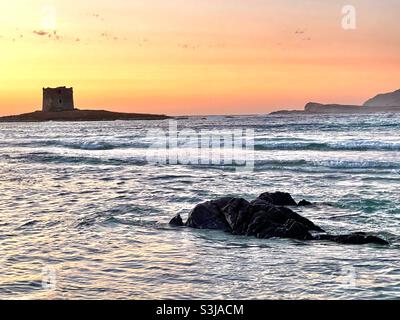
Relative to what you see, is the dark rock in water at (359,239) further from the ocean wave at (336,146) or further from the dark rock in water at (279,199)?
the ocean wave at (336,146)

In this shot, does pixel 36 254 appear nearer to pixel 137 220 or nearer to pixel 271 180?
pixel 137 220

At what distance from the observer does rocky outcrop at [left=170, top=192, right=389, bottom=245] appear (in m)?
11.0

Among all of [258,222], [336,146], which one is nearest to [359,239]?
[258,222]

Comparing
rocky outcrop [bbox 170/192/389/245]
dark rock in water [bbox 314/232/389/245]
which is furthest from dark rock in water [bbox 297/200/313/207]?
dark rock in water [bbox 314/232/389/245]

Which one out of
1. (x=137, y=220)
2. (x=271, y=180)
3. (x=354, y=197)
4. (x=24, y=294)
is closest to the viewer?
(x=24, y=294)

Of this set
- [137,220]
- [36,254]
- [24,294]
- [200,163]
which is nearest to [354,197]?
[137,220]

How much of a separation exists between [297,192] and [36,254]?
39.2ft

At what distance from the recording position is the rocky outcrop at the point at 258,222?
36.2ft

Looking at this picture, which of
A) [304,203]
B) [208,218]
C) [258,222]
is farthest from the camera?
[304,203]

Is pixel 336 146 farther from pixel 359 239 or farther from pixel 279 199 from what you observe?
pixel 359 239

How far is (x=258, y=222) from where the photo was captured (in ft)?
38.4

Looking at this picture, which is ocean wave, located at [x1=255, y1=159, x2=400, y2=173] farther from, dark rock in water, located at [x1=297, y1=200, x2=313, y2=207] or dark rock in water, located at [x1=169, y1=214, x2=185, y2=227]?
dark rock in water, located at [x1=169, y1=214, x2=185, y2=227]

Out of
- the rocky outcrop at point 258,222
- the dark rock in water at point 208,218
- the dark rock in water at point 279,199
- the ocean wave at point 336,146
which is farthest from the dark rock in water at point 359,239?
the ocean wave at point 336,146
